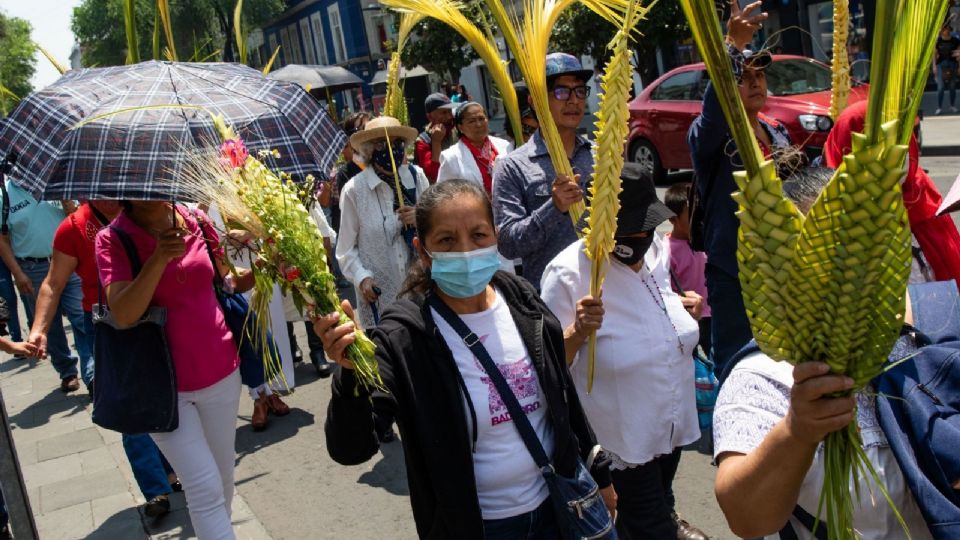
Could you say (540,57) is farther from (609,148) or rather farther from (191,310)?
(191,310)

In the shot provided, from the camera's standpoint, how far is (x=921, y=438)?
1707mm

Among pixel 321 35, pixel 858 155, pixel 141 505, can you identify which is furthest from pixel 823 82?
pixel 321 35

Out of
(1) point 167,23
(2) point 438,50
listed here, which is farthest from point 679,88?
(1) point 167,23

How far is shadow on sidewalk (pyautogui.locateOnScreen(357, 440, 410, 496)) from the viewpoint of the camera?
537cm

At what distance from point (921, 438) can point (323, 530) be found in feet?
12.5

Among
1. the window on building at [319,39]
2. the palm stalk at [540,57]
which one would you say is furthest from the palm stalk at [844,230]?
the window on building at [319,39]

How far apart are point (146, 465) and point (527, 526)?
3196 mm

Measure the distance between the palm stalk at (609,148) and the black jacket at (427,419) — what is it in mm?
480

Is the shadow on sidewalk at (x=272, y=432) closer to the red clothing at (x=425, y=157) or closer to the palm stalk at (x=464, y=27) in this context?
the red clothing at (x=425, y=157)

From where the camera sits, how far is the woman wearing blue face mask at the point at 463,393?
259cm

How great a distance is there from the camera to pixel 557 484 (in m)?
2.68

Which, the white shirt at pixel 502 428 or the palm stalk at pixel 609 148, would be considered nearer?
the white shirt at pixel 502 428

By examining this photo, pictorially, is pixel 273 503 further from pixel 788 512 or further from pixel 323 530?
pixel 788 512

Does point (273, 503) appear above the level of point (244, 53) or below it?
below
